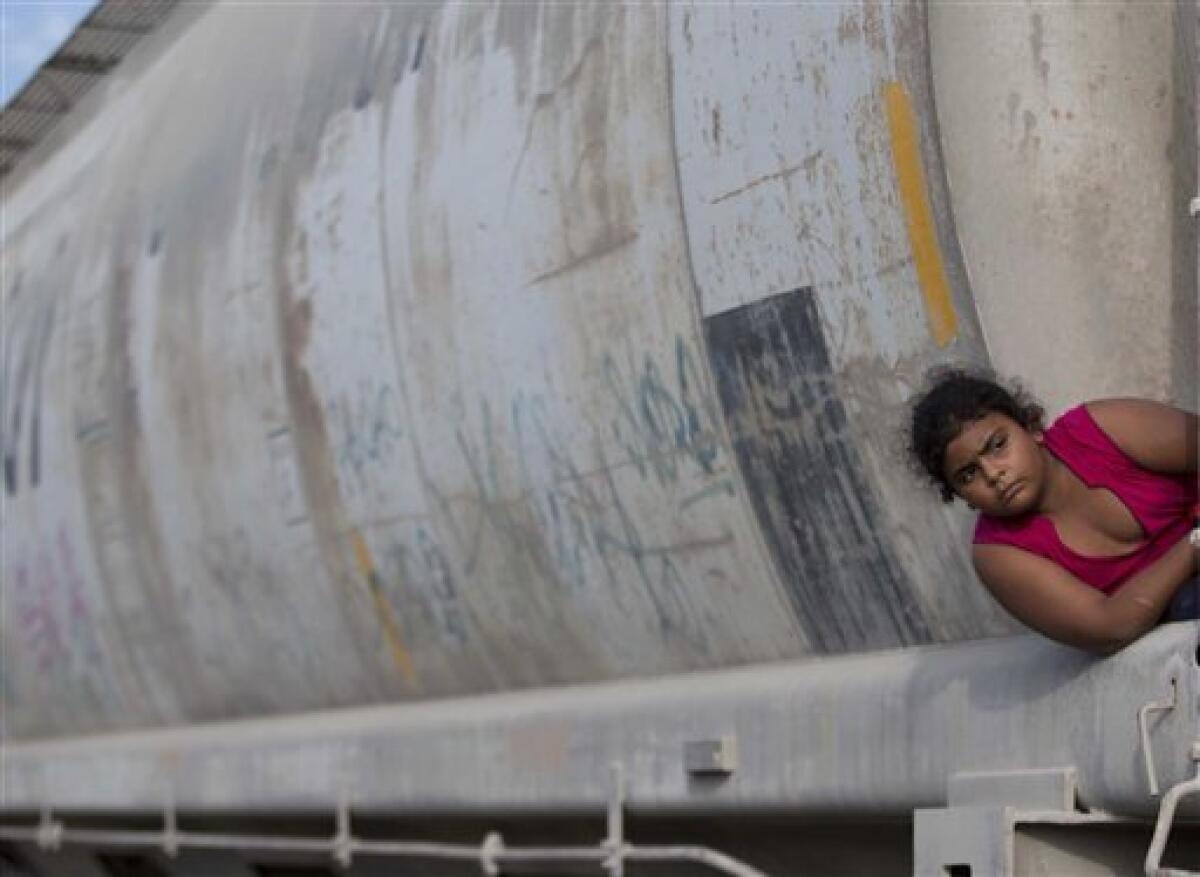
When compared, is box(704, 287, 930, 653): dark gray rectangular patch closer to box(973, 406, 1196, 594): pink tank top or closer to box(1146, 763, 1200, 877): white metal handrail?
box(973, 406, 1196, 594): pink tank top

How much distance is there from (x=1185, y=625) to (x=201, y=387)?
10.4 feet

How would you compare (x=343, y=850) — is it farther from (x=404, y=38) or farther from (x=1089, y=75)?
(x=1089, y=75)

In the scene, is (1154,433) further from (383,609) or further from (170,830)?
(170,830)

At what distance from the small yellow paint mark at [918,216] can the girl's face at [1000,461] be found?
0.96ft

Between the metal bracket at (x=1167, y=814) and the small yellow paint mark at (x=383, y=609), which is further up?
the small yellow paint mark at (x=383, y=609)

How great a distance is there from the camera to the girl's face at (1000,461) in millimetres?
2912

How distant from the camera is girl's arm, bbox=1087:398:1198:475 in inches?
114

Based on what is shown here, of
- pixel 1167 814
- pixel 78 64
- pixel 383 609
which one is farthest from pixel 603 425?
pixel 78 64

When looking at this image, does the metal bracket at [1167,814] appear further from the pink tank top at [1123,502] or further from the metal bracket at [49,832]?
the metal bracket at [49,832]

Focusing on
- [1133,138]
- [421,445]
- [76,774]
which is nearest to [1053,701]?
[1133,138]

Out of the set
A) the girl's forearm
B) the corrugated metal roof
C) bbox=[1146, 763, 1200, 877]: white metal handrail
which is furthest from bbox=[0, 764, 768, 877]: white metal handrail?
the corrugated metal roof

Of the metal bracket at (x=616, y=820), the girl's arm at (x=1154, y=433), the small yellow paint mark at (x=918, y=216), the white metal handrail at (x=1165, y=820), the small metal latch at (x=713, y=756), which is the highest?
the small yellow paint mark at (x=918, y=216)

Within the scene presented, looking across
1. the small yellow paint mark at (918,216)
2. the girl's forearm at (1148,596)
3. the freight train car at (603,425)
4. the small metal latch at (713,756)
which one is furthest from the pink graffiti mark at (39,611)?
the girl's forearm at (1148,596)

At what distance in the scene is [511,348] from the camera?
420cm
